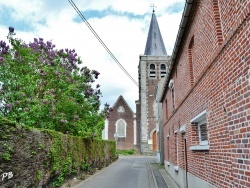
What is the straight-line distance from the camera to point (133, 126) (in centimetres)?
4456

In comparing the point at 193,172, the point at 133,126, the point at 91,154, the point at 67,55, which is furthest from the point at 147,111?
the point at 193,172

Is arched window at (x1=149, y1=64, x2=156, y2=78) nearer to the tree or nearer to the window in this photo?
the tree

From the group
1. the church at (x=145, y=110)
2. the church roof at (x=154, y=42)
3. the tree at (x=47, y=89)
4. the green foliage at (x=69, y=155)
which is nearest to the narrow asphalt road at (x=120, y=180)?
the green foliage at (x=69, y=155)

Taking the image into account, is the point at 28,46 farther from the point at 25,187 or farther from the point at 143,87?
the point at 143,87

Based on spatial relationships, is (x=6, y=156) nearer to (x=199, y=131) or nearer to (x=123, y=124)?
(x=199, y=131)

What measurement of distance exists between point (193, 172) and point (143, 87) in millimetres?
32269

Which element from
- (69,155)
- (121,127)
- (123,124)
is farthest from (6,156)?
(123,124)

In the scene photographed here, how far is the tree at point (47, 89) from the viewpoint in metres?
9.94

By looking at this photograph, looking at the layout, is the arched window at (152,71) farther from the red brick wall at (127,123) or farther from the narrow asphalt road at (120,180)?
the narrow asphalt road at (120,180)

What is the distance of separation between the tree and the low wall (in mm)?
991

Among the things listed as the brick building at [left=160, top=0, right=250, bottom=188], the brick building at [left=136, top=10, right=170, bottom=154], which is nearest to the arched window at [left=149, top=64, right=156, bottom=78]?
the brick building at [left=136, top=10, right=170, bottom=154]

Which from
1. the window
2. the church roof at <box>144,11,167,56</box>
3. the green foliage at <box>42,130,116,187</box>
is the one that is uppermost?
the church roof at <box>144,11,167,56</box>

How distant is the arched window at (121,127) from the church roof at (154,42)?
13013mm

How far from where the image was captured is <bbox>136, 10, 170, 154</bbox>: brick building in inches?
1506
